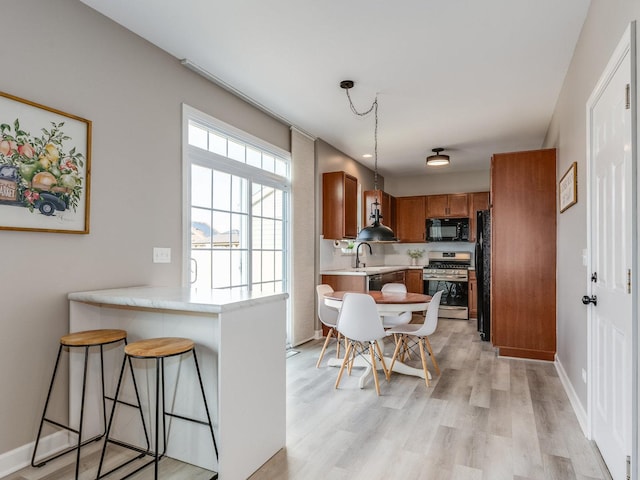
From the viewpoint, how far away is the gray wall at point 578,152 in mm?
2006

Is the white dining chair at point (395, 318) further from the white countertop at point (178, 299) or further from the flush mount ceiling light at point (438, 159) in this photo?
the flush mount ceiling light at point (438, 159)

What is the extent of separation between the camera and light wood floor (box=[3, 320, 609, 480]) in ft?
6.68

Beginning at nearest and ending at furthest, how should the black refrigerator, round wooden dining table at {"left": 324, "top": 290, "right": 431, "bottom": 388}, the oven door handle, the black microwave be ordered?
round wooden dining table at {"left": 324, "top": 290, "right": 431, "bottom": 388} < the black refrigerator < the oven door handle < the black microwave

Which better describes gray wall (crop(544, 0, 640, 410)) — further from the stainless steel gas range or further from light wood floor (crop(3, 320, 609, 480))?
the stainless steel gas range

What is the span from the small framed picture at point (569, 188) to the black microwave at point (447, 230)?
360cm

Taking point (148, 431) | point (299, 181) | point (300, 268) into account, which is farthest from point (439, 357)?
point (148, 431)

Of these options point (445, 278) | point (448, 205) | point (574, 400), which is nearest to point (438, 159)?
point (448, 205)

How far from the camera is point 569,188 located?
10.1 feet

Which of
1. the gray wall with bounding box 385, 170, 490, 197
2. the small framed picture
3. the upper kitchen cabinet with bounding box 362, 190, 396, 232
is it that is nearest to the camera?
the small framed picture

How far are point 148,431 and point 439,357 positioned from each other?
306 centimetres

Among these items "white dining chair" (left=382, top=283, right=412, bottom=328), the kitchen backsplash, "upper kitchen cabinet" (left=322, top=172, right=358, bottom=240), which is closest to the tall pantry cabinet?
"white dining chair" (left=382, top=283, right=412, bottom=328)

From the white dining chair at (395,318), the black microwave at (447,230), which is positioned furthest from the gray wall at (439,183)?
the white dining chair at (395,318)

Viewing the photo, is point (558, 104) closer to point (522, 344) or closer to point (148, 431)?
point (522, 344)

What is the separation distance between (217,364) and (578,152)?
2.81m
